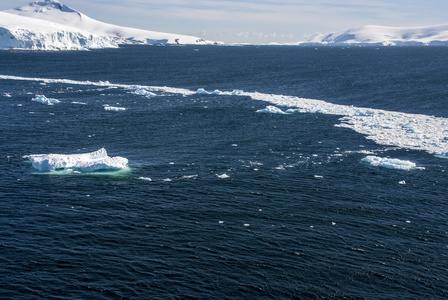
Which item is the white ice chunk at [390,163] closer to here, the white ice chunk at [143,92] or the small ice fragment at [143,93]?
the small ice fragment at [143,93]

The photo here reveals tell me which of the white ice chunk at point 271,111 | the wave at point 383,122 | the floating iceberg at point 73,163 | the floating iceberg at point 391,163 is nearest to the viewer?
the floating iceberg at point 73,163

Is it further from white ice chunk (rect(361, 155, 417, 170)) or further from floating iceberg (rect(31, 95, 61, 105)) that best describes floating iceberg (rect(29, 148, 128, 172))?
floating iceberg (rect(31, 95, 61, 105))

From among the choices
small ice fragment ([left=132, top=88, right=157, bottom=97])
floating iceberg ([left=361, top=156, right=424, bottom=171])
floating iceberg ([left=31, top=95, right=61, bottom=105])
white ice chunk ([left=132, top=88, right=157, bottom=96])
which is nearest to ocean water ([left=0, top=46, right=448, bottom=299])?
floating iceberg ([left=361, top=156, right=424, bottom=171])

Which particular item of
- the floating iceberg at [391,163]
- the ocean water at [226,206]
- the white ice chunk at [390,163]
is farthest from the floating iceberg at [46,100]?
the floating iceberg at [391,163]

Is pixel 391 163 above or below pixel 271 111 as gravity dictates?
below

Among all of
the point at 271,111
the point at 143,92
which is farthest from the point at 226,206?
the point at 143,92

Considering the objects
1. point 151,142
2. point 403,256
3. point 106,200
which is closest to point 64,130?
point 151,142

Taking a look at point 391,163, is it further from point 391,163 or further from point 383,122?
point 383,122
